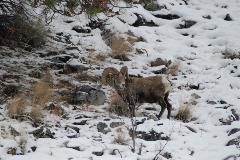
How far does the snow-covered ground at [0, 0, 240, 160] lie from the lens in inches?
329

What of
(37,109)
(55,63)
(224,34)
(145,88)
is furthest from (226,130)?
(224,34)

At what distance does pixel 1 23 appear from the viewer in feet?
41.4

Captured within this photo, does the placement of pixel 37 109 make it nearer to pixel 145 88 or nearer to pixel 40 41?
pixel 145 88

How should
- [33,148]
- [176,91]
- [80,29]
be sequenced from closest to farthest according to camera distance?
1. [33,148]
2. [176,91]
3. [80,29]

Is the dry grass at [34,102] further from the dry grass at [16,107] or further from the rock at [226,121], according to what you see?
the rock at [226,121]

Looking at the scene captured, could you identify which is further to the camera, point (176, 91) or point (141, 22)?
point (141, 22)

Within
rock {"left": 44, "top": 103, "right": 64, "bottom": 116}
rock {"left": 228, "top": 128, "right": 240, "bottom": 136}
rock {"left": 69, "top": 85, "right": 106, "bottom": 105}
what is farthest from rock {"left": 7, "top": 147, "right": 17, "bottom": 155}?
rock {"left": 228, "top": 128, "right": 240, "bottom": 136}

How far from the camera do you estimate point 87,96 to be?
10969mm

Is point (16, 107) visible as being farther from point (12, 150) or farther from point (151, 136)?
point (151, 136)

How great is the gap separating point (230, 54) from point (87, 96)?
549cm

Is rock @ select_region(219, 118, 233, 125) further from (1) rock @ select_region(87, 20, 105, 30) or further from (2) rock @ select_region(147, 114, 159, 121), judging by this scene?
(1) rock @ select_region(87, 20, 105, 30)

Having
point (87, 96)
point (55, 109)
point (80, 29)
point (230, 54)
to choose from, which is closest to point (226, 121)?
point (87, 96)

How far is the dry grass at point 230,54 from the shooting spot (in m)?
14.5

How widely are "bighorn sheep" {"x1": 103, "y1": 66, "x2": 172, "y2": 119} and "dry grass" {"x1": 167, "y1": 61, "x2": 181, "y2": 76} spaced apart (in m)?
2.59
